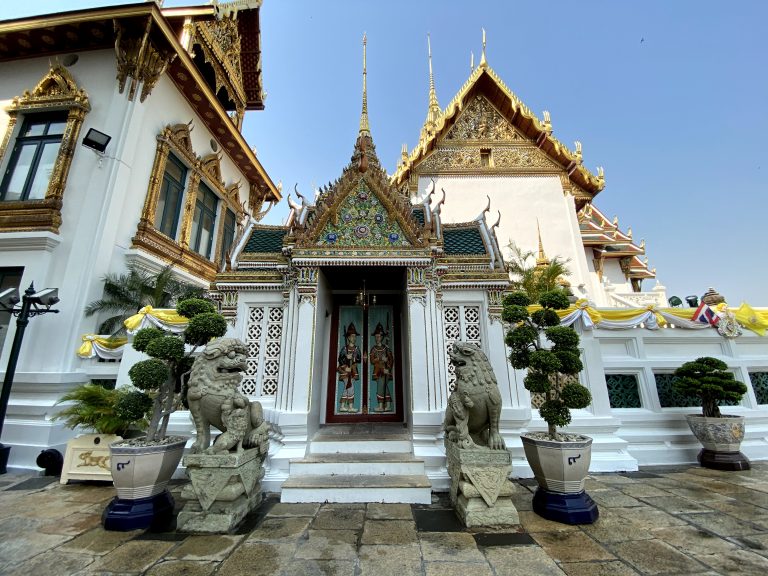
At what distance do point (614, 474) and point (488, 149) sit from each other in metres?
13.4

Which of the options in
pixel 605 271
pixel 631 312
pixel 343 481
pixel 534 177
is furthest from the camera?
pixel 605 271

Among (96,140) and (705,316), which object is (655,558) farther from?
(96,140)

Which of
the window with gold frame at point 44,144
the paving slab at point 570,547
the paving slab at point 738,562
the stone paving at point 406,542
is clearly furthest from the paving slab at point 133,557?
the window with gold frame at point 44,144

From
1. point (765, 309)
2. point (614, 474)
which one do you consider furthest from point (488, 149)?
point (614, 474)

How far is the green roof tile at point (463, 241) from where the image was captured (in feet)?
16.4

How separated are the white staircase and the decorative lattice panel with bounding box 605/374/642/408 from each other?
346 centimetres

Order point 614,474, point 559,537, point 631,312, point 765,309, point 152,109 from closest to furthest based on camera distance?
point 559,537 < point 614,474 < point 631,312 < point 765,309 < point 152,109

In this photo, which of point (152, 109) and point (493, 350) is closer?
point (493, 350)

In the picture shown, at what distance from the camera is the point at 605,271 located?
17109 millimetres

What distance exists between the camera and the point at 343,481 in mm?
3654

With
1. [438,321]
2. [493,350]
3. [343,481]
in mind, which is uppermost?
[438,321]

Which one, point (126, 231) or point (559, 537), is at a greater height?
point (126, 231)

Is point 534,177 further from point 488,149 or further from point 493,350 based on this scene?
point 493,350

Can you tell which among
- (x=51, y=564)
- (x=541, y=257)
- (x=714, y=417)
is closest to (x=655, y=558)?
(x=714, y=417)
